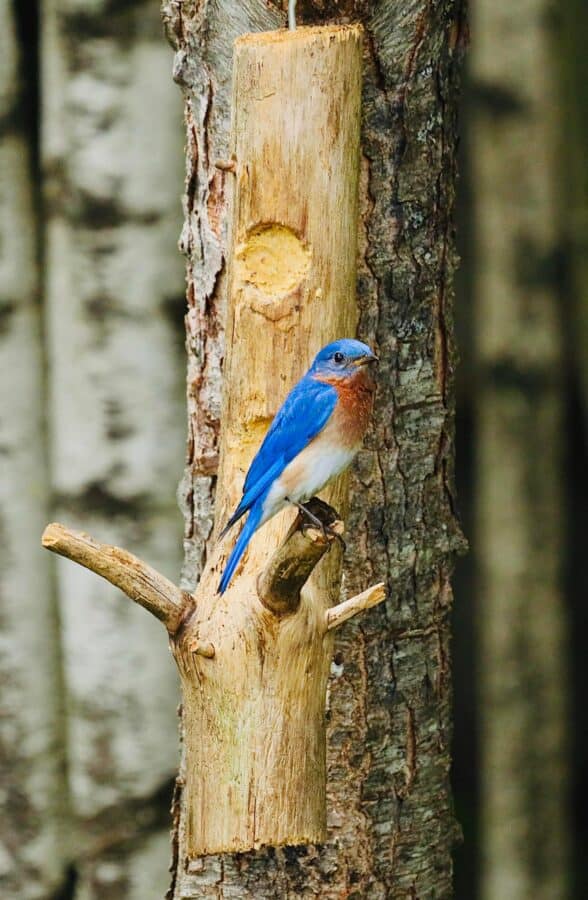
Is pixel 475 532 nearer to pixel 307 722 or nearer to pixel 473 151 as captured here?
pixel 473 151

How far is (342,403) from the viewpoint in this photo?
315 cm

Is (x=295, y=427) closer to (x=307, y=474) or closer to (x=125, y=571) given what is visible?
(x=307, y=474)

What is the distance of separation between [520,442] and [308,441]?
2.83 m

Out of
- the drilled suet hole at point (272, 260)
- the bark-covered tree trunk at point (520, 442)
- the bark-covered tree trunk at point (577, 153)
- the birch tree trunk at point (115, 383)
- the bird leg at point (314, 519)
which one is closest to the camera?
the bird leg at point (314, 519)

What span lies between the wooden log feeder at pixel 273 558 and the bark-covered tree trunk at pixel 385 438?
12.2 inches

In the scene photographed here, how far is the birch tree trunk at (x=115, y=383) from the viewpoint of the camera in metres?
4.78

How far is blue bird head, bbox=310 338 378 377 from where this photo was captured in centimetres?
309

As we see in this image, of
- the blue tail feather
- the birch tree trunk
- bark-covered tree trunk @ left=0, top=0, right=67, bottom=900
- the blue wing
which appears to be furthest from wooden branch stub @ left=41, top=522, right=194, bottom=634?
bark-covered tree trunk @ left=0, top=0, right=67, bottom=900

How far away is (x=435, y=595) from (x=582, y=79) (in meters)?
3.10

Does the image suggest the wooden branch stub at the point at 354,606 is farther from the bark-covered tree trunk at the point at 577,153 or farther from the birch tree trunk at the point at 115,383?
the bark-covered tree trunk at the point at 577,153

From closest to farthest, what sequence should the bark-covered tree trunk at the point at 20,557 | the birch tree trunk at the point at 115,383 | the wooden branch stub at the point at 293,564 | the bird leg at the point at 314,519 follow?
the wooden branch stub at the point at 293,564, the bird leg at the point at 314,519, the birch tree trunk at the point at 115,383, the bark-covered tree trunk at the point at 20,557

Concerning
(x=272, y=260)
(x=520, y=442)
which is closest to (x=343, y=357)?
(x=272, y=260)

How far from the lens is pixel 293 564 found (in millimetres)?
3012

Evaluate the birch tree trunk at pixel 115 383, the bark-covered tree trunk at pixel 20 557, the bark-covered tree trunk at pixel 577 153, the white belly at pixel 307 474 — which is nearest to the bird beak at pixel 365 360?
the white belly at pixel 307 474
